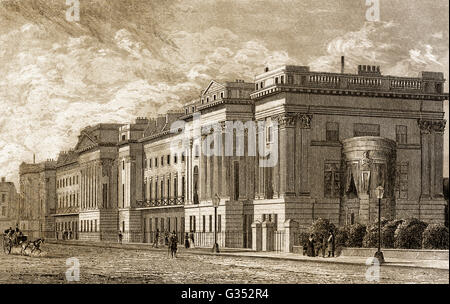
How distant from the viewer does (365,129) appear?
65.2m

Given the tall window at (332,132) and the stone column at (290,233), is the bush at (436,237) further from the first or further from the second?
the tall window at (332,132)

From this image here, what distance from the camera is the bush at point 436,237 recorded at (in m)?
50.7

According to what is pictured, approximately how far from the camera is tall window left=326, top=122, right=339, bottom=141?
65.4 metres

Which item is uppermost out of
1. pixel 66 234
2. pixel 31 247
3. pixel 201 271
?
pixel 31 247

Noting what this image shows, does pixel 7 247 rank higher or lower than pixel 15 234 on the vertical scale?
lower

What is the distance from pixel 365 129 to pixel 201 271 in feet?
70.9

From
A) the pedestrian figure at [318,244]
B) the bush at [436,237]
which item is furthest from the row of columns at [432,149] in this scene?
the pedestrian figure at [318,244]

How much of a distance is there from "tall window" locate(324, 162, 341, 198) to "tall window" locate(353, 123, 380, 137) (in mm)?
2489

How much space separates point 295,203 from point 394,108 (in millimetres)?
9054

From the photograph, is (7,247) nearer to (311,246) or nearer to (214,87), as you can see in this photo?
(214,87)

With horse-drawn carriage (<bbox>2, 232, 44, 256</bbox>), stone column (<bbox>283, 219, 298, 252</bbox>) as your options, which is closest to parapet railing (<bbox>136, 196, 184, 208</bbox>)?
horse-drawn carriage (<bbox>2, 232, 44, 256</bbox>)

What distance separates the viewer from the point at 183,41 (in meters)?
55.6

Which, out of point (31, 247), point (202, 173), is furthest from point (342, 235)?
point (31, 247)

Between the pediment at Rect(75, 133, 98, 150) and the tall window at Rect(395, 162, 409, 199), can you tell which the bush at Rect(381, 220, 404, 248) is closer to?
the tall window at Rect(395, 162, 409, 199)
